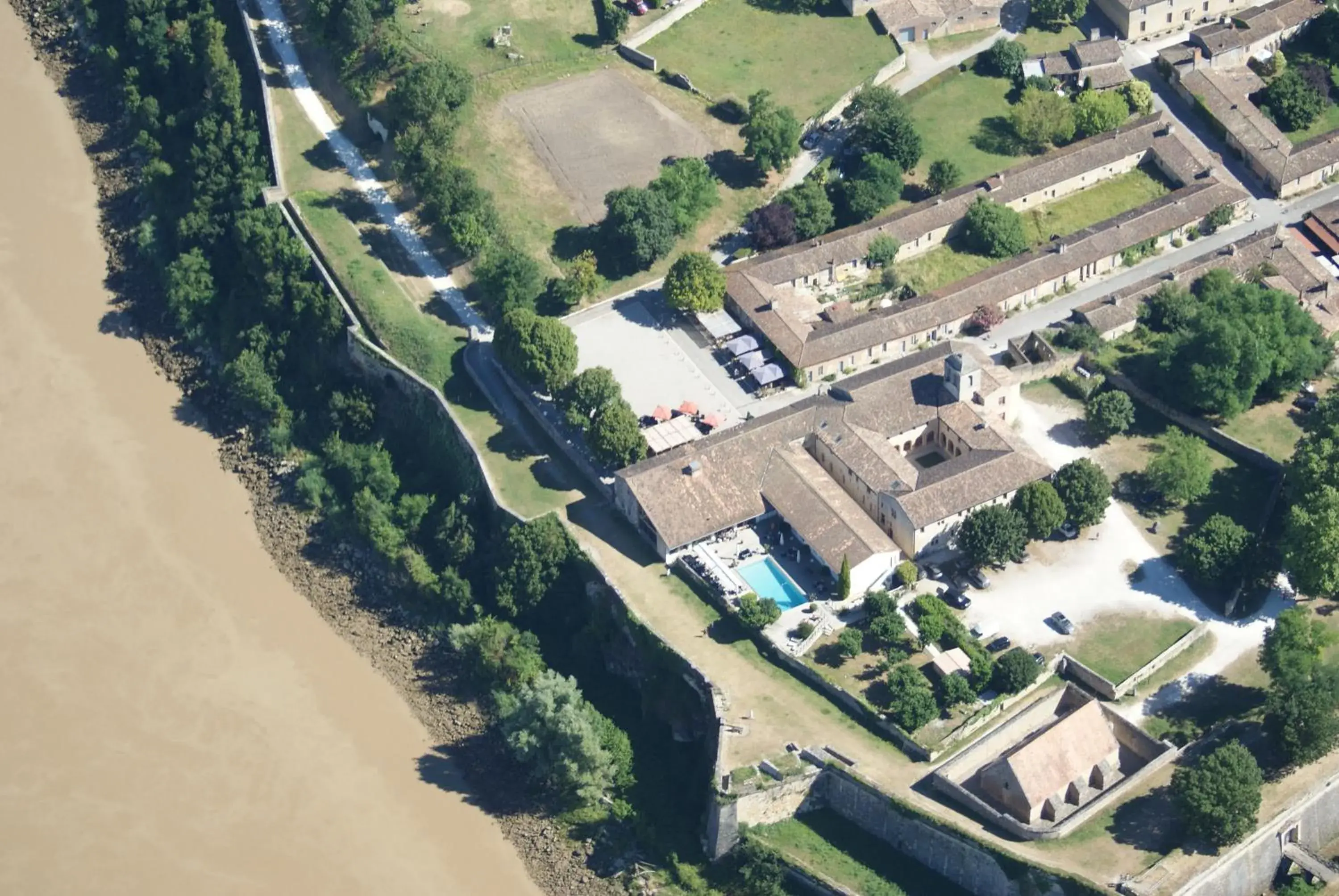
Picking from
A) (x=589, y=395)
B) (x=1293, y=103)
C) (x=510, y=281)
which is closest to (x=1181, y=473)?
(x=589, y=395)

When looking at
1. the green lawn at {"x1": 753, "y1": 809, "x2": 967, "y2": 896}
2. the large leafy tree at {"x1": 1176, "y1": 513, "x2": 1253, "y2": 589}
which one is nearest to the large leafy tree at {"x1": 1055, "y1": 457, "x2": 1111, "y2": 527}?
the large leafy tree at {"x1": 1176, "y1": 513, "x2": 1253, "y2": 589}

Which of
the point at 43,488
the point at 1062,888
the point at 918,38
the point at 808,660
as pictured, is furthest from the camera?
the point at 918,38

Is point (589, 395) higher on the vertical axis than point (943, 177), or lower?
lower

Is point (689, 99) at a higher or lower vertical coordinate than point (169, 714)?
higher

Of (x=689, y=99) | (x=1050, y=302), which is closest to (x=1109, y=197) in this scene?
(x=1050, y=302)

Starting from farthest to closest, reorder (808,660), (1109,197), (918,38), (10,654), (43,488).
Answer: (918,38), (1109,197), (43,488), (10,654), (808,660)

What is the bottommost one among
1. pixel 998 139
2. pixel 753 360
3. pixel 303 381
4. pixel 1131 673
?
pixel 1131 673

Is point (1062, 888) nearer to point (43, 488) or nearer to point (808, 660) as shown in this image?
point (808, 660)

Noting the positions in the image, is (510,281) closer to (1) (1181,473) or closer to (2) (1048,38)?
(1) (1181,473)
